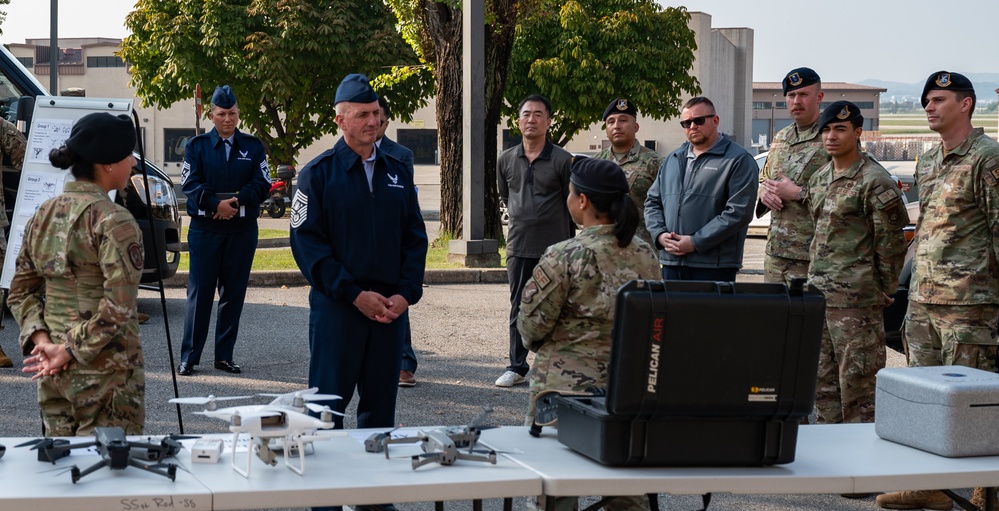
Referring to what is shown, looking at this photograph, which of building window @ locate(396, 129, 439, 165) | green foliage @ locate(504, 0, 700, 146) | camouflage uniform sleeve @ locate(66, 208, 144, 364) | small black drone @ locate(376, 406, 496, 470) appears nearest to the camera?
small black drone @ locate(376, 406, 496, 470)

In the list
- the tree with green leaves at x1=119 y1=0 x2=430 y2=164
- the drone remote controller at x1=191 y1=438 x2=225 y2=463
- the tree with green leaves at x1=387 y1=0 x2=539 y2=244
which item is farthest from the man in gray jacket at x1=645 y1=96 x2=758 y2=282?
the tree with green leaves at x1=119 y1=0 x2=430 y2=164

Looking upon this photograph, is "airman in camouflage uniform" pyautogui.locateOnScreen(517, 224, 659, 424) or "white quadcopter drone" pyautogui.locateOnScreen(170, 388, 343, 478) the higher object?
"airman in camouflage uniform" pyautogui.locateOnScreen(517, 224, 659, 424)

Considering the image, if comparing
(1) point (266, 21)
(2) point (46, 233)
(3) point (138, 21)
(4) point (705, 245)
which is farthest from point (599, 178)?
(3) point (138, 21)

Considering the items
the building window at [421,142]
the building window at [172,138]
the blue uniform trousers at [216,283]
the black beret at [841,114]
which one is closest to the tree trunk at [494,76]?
the blue uniform trousers at [216,283]

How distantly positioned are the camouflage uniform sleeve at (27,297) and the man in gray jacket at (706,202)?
400cm

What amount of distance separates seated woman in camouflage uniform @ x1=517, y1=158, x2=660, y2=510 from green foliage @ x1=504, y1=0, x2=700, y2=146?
→ 33059mm

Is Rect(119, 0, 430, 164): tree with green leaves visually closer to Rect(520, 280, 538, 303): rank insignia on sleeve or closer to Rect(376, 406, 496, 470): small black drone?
Rect(520, 280, 538, 303): rank insignia on sleeve

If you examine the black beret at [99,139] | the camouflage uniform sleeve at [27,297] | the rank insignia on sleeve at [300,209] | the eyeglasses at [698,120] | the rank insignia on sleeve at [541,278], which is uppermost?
the eyeglasses at [698,120]

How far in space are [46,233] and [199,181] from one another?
15.6 ft

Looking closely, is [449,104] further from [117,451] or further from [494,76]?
[117,451]

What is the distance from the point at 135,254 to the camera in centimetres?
425

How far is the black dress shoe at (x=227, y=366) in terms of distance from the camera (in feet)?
29.5

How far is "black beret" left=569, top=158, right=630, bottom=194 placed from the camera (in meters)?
4.30

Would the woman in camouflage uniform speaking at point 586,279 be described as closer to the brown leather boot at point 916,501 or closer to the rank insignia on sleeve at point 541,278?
the rank insignia on sleeve at point 541,278
